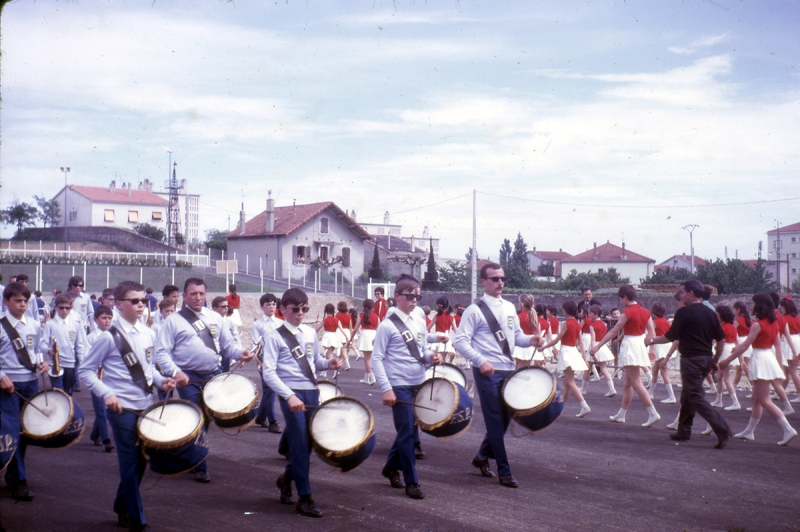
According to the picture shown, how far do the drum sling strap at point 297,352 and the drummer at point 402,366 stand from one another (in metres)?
0.67

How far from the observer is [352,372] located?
19.2 meters

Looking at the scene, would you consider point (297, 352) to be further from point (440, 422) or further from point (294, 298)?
point (440, 422)

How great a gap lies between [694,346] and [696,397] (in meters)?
0.64

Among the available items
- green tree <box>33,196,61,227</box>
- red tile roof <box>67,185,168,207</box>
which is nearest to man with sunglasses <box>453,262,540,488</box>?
green tree <box>33,196,61,227</box>

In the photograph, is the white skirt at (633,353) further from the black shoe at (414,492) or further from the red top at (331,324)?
the red top at (331,324)

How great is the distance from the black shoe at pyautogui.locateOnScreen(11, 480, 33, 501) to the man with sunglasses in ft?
13.5

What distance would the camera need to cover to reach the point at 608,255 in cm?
9994

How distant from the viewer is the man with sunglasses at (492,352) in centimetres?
705

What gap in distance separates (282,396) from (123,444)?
1.29 meters

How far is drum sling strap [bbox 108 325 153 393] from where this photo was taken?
5633 mm

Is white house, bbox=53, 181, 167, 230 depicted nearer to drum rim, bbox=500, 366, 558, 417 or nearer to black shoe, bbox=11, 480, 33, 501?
black shoe, bbox=11, 480, 33, 501

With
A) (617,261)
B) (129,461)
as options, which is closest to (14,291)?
(129,461)

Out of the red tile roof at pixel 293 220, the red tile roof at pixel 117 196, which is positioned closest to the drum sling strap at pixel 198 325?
the red tile roof at pixel 293 220

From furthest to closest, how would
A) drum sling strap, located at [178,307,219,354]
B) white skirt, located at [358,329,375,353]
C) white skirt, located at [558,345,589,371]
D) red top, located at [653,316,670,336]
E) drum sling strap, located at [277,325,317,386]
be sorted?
white skirt, located at [358,329,375,353] < red top, located at [653,316,670,336] < white skirt, located at [558,345,589,371] < drum sling strap, located at [178,307,219,354] < drum sling strap, located at [277,325,317,386]
